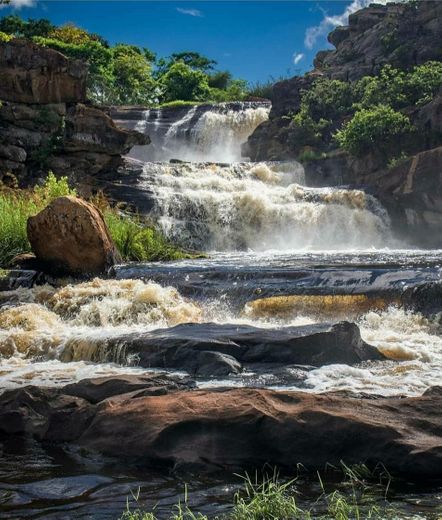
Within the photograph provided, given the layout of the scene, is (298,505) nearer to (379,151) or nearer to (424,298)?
(424,298)

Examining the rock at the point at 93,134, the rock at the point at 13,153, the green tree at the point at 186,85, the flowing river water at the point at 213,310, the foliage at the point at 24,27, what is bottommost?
the flowing river water at the point at 213,310

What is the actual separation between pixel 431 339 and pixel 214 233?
1304 cm

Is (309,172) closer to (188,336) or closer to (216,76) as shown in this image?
(188,336)

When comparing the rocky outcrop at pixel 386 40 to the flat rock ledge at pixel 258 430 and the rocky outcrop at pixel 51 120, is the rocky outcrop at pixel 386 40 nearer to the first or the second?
the rocky outcrop at pixel 51 120

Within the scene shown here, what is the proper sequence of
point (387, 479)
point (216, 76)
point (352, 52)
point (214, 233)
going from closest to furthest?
point (387, 479) → point (214, 233) → point (352, 52) → point (216, 76)

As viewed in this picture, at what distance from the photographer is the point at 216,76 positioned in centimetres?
5169

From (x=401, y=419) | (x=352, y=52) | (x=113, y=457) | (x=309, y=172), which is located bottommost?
(x=113, y=457)

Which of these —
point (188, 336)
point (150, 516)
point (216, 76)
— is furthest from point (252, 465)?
point (216, 76)

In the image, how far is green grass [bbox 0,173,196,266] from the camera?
43.8 feet

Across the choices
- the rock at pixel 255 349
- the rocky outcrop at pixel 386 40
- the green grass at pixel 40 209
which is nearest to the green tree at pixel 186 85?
the rocky outcrop at pixel 386 40

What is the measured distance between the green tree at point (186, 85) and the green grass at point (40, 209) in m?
31.3

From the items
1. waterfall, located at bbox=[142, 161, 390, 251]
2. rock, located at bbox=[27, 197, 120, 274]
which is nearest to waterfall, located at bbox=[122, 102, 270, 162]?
waterfall, located at bbox=[142, 161, 390, 251]

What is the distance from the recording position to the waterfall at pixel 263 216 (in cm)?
2092

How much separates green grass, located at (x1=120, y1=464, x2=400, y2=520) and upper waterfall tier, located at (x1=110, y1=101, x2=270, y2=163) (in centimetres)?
2967
